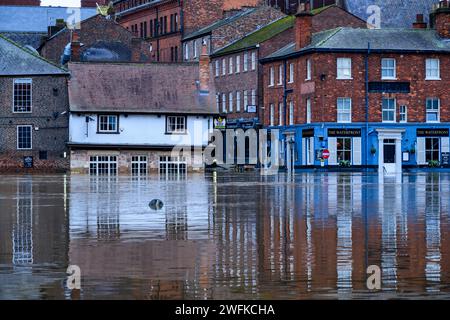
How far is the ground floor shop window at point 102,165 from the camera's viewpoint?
3546 inches

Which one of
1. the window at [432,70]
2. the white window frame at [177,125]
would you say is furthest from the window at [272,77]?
the white window frame at [177,125]

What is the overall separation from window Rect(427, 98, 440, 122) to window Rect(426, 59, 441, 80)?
1.60 meters

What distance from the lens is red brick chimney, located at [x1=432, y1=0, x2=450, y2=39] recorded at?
314 feet

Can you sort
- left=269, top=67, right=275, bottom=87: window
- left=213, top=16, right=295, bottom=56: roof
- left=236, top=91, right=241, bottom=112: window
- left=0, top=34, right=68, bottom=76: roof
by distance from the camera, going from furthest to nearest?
1. left=236, top=91, right=241, bottom=112: window
2. left=213, top=16, right=295, bottom=56: roof
3. left=269, top=67, right=275, bottom=87: window
4. left=0, top=34, right=68, bottom=76: roof

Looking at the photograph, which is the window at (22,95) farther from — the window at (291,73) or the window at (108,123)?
the window at (291,73)

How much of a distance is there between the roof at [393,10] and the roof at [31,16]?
35978 millimetres

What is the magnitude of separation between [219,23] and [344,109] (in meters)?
32.3

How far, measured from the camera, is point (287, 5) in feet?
440

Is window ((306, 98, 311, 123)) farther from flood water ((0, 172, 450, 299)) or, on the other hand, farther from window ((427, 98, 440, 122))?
flood water ((0, 172, 450, 299))

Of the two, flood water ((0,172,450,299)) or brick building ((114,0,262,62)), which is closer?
flood water ((0,172,450,299))

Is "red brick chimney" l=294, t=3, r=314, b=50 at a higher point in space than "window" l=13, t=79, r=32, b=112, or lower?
higher

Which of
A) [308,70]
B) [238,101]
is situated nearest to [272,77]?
[308,70]

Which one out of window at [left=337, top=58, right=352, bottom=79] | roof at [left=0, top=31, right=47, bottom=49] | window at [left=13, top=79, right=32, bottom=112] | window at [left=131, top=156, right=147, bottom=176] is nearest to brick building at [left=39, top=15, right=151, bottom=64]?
window at [left=13, top=79, right=32, bottom=112]

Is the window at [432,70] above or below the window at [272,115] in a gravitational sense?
above
